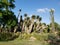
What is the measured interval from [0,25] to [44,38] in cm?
2743

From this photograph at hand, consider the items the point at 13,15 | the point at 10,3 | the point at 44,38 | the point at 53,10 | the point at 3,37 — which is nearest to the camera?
the point at 44,38

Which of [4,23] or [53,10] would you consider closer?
[53,10]

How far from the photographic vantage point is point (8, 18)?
53562 millimetres

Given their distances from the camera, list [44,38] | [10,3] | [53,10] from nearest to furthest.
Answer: [44,38] < [53,10] < [10,3]

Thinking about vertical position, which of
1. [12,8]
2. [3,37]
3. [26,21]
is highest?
[12,8]

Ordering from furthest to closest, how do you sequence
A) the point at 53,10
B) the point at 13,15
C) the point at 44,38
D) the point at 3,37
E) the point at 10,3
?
1. the point at 13,15
2. the point at 10,3
3. the point at 53,10
4. the point at 3,37
5. the point at 44,38

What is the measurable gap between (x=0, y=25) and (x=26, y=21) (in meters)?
8.58

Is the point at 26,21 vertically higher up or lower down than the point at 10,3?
lower down

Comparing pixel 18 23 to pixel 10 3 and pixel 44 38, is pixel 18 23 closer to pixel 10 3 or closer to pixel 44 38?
pixel 10 3

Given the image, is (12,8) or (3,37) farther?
(12,8)

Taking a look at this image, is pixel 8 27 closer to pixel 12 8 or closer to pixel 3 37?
pixel 12 8

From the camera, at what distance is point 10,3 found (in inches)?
2074

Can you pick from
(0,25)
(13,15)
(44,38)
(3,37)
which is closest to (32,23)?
(13,15)

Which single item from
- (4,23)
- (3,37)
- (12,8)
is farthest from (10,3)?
(3,37)
